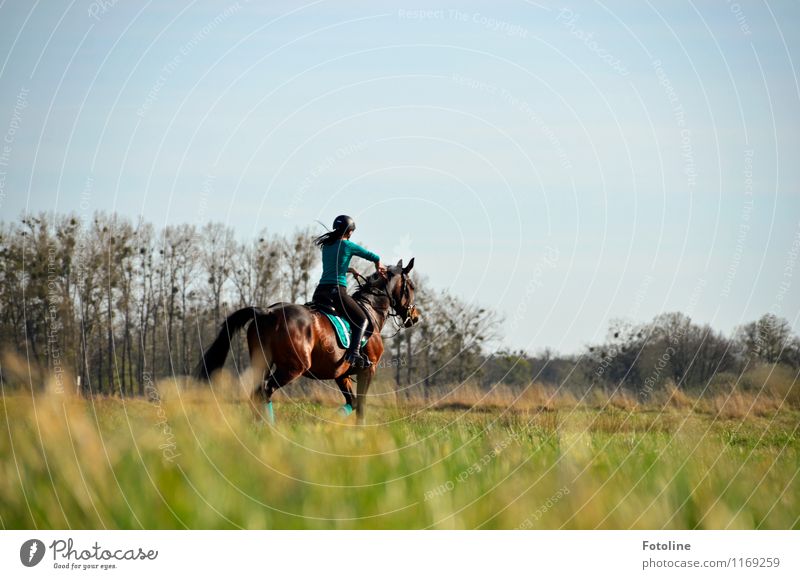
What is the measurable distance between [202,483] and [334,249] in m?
9.11

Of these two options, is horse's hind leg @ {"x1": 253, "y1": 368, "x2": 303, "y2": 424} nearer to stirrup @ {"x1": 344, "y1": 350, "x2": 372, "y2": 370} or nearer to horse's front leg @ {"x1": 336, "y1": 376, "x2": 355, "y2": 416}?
stirrup @ {"x1": 344, "y1": 350, "x2": 372, "y2": 370}

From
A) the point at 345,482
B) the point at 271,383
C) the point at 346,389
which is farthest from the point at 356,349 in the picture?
the point at 345,482

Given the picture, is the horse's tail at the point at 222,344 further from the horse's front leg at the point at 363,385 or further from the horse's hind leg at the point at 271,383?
the horse's front leg at the point at 363,385

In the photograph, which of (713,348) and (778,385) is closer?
(778,385)

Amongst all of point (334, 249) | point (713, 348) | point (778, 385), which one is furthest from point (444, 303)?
point (334, 249)

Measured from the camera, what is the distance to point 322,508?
5336 millimetres

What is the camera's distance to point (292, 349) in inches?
540

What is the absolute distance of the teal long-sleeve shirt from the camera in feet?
46.2

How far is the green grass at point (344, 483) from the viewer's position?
525 centimetres

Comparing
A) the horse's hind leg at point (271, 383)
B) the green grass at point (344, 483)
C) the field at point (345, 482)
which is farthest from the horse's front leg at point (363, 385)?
the green grass at point (344, 483)

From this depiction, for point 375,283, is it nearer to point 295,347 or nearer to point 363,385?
point 363,385

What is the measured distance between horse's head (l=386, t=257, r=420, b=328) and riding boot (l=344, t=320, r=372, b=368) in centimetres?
121

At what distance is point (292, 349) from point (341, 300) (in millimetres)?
1408
